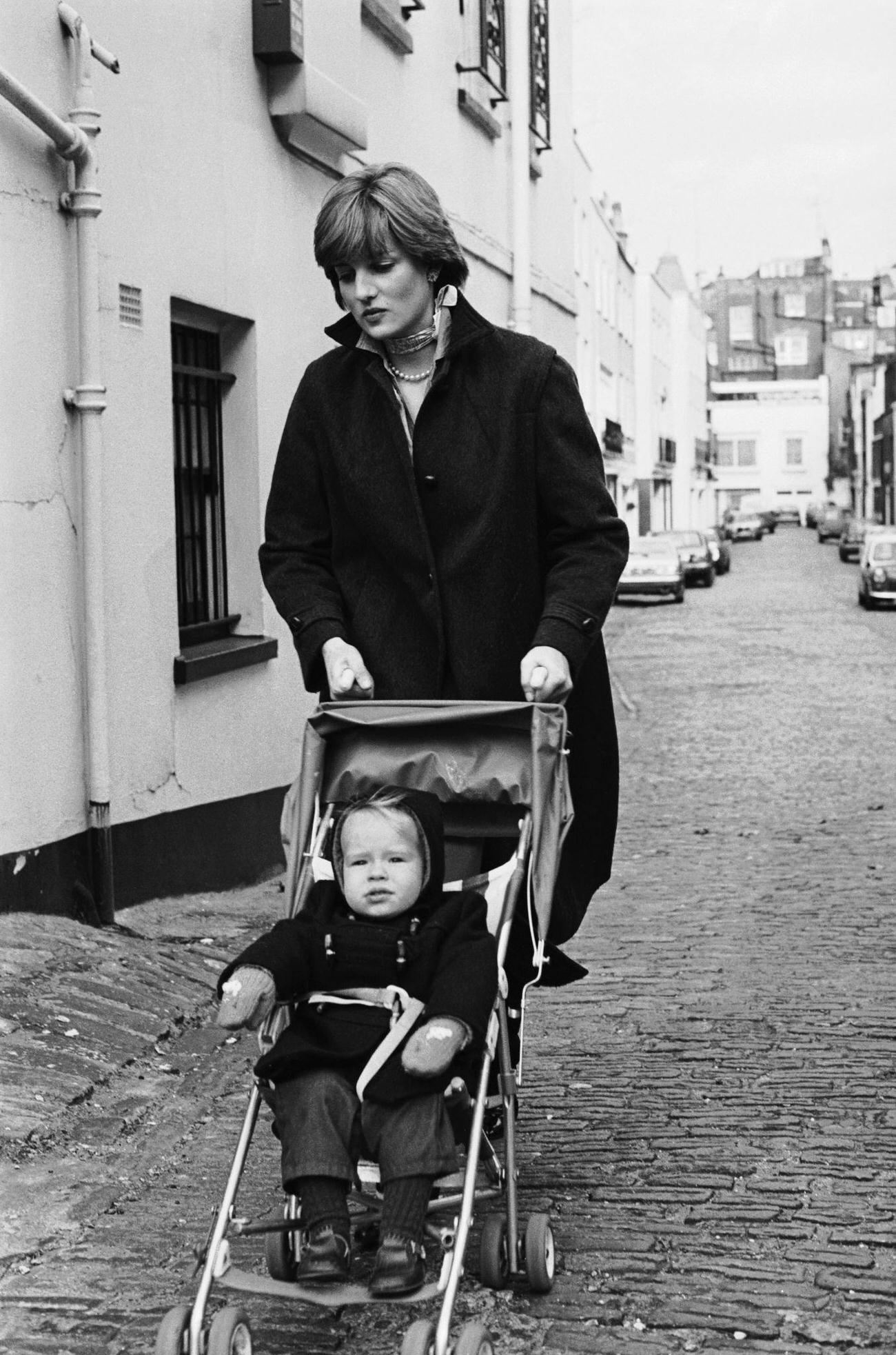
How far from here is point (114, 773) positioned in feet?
24.9

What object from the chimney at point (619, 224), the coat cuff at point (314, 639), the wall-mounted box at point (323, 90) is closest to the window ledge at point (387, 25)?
the wall-mounted box at point (323, 90)

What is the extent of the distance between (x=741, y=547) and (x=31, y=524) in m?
70.4

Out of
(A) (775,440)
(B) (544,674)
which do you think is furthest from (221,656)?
(A) (775,440)

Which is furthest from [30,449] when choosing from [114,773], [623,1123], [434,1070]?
[434,1070]

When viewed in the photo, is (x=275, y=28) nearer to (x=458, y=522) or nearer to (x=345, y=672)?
(x=458, y=522)

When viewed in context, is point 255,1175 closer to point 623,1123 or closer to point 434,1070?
point 623,1123

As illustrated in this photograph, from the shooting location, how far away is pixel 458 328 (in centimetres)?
427

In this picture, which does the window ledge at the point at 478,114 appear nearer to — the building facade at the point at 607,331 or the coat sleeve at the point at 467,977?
the coat sleeve at the point at 467,977

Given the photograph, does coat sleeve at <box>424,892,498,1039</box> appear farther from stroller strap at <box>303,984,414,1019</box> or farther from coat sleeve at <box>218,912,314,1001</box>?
coat sleeve at <box>218,912,314,1001</box>

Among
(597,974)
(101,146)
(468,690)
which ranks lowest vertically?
(597,974)

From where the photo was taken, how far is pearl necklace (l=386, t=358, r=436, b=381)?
4.32 metres

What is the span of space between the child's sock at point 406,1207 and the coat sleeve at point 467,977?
0.99 feet

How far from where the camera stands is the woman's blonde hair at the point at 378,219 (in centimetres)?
405

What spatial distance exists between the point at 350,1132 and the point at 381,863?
52 centimetres
